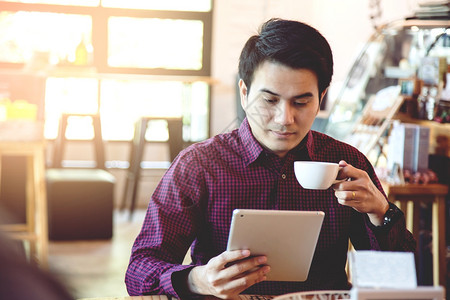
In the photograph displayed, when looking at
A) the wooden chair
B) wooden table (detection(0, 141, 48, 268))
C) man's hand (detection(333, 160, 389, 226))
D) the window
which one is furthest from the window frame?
man's hand (detection(333, 160, 389, 226))

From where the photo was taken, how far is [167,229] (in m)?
1.36

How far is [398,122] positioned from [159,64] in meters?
3.34

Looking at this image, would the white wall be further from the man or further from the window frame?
the man

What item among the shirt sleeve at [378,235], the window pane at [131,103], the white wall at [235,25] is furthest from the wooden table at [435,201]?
the window pane at [131,103]

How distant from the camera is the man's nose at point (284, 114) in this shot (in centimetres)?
139

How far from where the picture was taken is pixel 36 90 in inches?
154

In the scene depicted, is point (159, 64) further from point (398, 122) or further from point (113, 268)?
point (398, 122)

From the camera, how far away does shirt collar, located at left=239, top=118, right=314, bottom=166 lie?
1452 mm

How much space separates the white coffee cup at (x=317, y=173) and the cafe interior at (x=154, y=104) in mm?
876

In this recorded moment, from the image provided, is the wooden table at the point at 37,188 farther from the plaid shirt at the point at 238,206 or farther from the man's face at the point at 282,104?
the man's face at the point at 282,104

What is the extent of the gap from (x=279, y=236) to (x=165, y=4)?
487cm

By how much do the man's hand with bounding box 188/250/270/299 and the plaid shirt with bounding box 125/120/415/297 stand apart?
0.24m

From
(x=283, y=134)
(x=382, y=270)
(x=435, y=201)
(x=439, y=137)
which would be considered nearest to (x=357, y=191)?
(x=283, y=134)

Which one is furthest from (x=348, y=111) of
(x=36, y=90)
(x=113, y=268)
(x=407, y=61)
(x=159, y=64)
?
(x=159, y=64)
